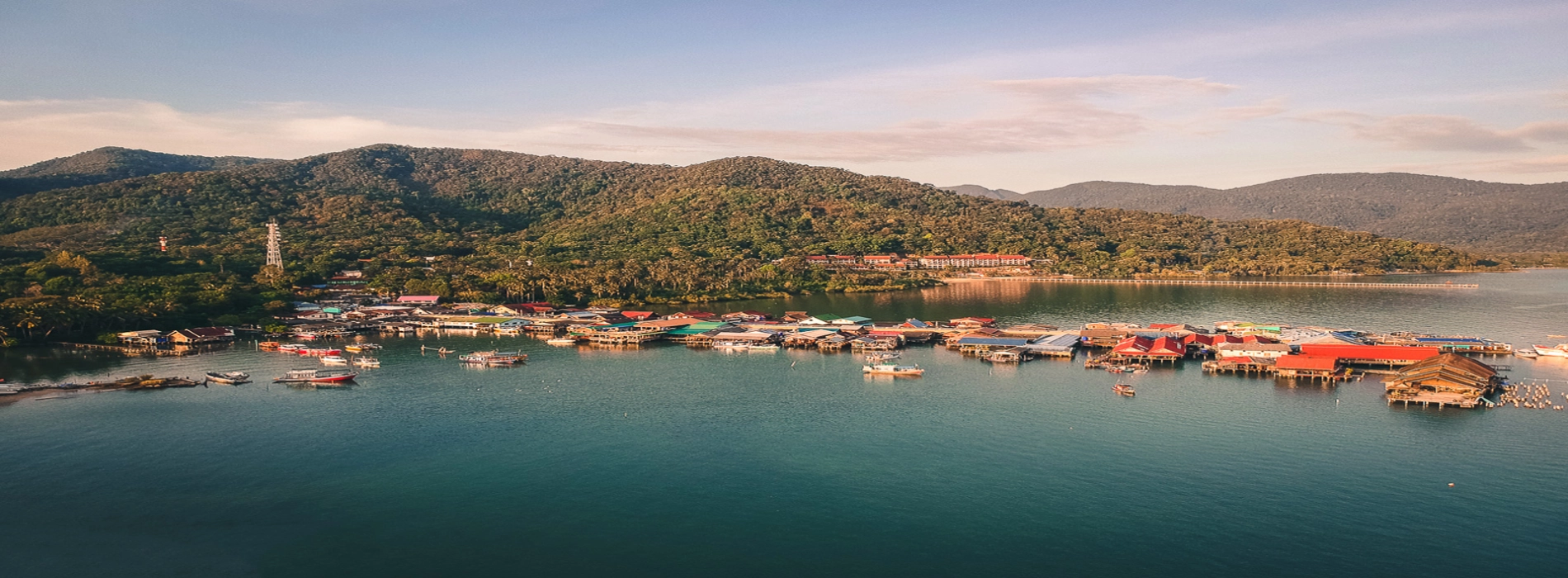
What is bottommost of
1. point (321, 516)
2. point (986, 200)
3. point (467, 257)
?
point (321, 516)

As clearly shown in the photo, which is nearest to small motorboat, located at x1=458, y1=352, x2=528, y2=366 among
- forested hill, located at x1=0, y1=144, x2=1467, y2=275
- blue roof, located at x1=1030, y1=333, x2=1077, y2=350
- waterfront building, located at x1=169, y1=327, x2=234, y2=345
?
waterfront building, located at x1=169, y1=327, x2=234, y2=345

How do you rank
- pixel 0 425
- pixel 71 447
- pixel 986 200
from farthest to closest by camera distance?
pixel 986 200 < pixel 0 425 < pixel 71 447

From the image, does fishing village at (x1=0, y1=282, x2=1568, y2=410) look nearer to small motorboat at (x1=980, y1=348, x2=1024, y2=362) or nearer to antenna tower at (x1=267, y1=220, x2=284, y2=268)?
small motorboat at (x1=980, y1=348, x2=1024, y2=362)

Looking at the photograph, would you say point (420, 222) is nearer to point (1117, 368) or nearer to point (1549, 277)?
point (1117, 368)

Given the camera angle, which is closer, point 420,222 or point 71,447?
point 71,447

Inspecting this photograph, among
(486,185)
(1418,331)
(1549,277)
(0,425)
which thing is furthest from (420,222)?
(1549,277)

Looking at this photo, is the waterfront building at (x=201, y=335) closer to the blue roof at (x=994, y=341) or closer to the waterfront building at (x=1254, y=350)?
the blue roof at (x=994, y=341)

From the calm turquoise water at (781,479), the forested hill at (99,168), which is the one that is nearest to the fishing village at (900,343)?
the calm turquoise water at (781,479)
